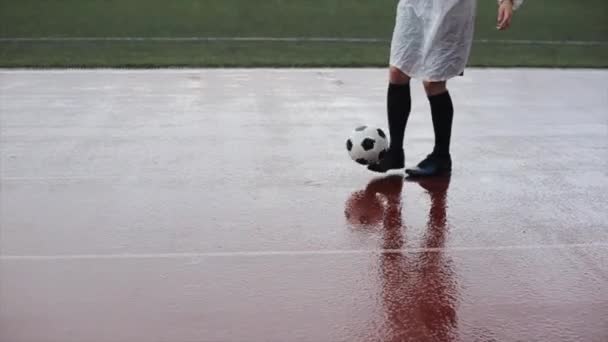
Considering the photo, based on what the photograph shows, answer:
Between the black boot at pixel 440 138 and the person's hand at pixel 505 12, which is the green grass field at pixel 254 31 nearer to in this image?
the black boot at pixel 440 138

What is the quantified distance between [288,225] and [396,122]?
40.5 inches

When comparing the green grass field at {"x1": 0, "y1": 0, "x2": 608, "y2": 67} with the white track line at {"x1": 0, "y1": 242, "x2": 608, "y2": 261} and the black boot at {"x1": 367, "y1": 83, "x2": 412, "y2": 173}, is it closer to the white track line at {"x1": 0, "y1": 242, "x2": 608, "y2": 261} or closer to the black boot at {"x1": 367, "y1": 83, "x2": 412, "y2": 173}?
the black boot at {"x1": 367, "y1": 83, "x2": 412, "y2": 173}

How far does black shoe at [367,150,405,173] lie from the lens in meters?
4.21

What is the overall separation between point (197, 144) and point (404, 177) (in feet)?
4.17

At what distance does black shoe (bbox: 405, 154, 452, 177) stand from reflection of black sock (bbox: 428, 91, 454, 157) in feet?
0.10

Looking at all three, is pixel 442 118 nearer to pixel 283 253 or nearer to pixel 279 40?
pixel 283 253

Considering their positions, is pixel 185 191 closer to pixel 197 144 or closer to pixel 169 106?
pixel 197 144

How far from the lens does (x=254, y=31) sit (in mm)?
10719

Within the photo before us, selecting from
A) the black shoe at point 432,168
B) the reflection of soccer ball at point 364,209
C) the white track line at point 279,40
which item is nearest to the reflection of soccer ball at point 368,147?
the black shoe at point 432,168

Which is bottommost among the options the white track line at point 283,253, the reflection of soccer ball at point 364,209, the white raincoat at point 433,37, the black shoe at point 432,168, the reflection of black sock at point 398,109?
the black shoe at point 432,168

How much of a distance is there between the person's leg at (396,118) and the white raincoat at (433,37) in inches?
4.7

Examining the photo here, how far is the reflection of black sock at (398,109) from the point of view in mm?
4184

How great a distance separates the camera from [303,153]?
15.2 feet

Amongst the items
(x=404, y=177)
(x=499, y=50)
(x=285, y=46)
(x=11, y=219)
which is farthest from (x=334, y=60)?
(x=11, y=219)
